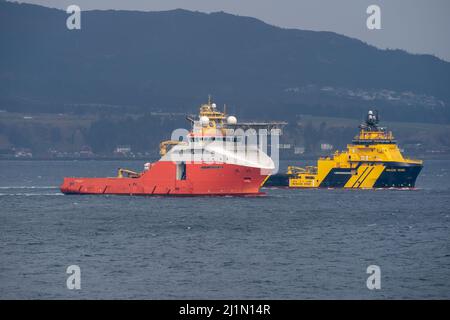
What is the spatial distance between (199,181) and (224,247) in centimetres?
2536

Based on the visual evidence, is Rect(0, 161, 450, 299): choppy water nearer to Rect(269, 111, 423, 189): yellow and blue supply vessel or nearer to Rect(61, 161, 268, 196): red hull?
Rect(61, 161, 268, 196): red hull

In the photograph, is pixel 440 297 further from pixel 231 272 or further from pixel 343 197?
pixel 343 197

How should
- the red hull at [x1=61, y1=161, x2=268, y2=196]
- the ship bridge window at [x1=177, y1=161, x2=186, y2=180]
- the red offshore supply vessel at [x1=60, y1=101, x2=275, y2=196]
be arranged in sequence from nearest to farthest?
the red offshore supply vessel at [x1=60, y1=101, x2=275, y2=196], the red hull at [x1=61, y1=161, x2=268, y2=196], the ship bridge window at [x1=177, y1=161, x2=186, y2=180]

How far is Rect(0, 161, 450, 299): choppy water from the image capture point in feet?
142

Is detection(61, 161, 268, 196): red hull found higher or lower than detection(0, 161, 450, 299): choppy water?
higher

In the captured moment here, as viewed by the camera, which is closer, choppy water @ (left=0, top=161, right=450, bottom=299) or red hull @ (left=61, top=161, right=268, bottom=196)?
choppy water @ (left=0, top=161, right=450, bottom=299)

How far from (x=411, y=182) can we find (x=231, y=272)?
53602mm

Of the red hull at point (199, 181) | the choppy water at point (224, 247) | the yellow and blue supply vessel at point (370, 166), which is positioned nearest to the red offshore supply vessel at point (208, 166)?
the red hull at point (199, 181)

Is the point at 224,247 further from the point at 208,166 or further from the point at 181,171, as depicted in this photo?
the point at 181,171

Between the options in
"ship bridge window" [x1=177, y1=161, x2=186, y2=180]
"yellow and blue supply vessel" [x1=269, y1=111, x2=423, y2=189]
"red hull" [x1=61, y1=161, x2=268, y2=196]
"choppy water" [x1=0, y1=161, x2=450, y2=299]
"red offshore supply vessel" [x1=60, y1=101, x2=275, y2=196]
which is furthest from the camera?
"yellow and blue supply vessel" [x1=269, y1=111, x2=423, y2=189]

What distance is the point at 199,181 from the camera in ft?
261

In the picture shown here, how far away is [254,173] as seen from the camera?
7956 centimetres

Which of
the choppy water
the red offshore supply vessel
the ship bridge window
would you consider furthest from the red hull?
the choppy water
